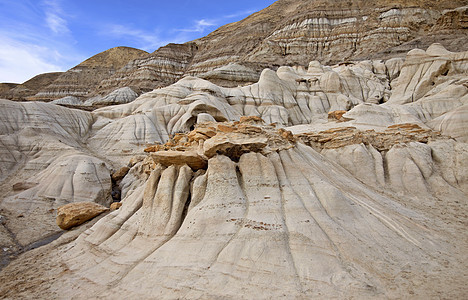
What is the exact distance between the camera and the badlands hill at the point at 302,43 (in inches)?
1382

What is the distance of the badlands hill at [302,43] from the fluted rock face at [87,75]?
19cm

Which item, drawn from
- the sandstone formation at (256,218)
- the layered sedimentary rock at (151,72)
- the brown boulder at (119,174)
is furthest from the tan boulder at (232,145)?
the layered sedimentary rock at (151,72)

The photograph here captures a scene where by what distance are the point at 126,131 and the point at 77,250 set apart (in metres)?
13.7

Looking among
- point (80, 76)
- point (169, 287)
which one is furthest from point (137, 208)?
point (80, 76)

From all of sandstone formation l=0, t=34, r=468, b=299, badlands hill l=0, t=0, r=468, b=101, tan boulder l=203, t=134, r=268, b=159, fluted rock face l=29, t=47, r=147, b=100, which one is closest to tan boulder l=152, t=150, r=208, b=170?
sandstone formation l=0, t=34, r=468, b=299

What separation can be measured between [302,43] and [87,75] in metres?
46.6

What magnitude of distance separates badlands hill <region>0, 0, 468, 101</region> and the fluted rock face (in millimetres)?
188

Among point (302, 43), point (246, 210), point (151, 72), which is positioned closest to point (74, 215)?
point (246, 210)

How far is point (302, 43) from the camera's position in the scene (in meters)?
42.9

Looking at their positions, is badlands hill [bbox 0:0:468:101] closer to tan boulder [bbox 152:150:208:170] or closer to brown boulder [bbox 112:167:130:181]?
brown boulder [bbox 112:167:130:181]

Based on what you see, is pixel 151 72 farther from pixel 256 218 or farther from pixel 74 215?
pixel 256 218

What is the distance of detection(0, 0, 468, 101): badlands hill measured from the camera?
3509 centimetres

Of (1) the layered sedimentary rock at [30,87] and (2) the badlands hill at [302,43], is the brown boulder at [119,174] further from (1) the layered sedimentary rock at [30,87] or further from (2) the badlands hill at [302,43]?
(1) the layered sedimentary rock at [30,87]

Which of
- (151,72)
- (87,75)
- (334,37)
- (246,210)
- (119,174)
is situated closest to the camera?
(246,210)
